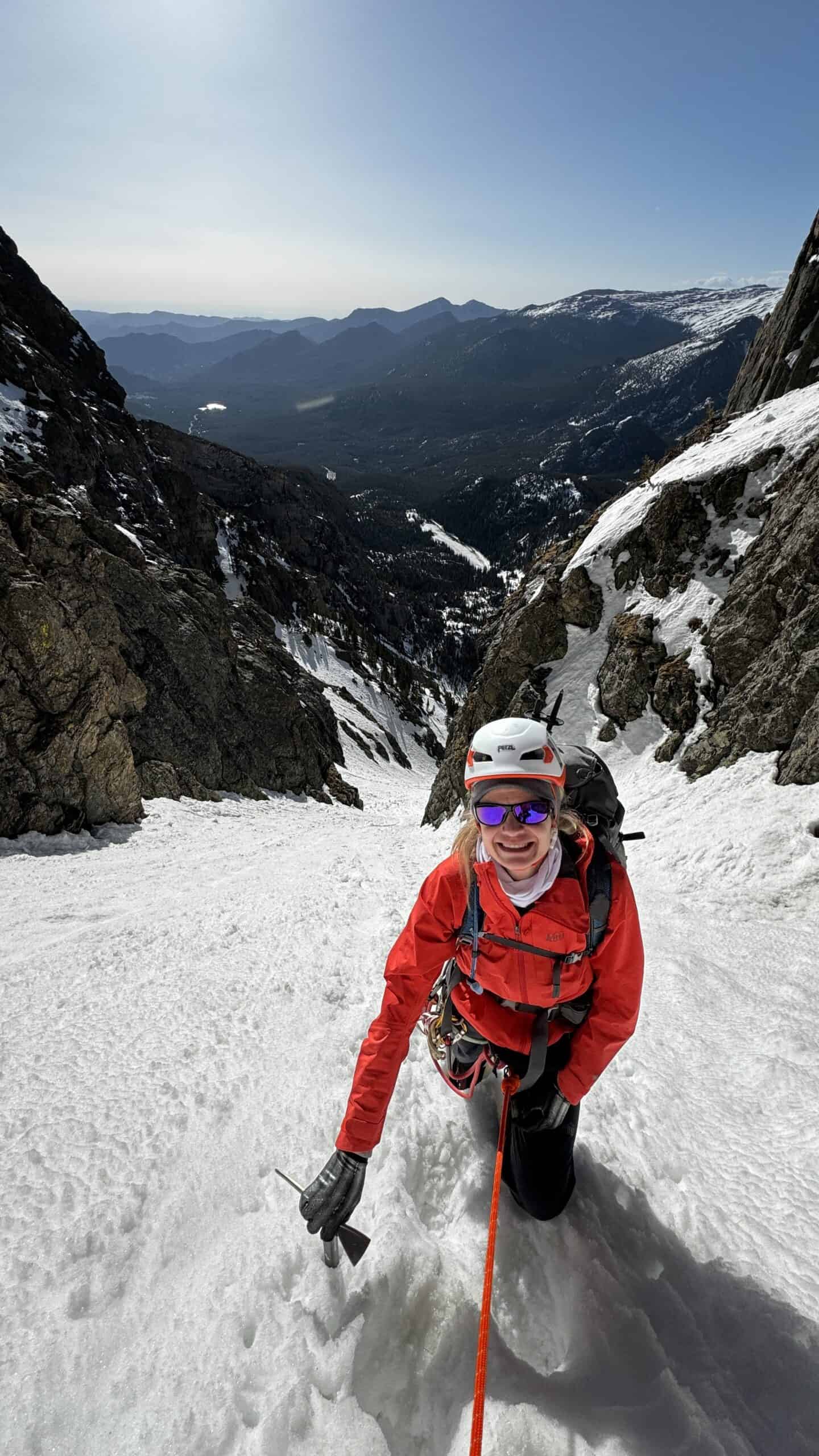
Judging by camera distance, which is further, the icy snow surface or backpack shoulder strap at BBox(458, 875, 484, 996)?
the icy snow surface

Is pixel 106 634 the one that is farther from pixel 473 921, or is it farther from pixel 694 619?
pixel 473 921

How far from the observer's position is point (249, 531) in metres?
99.6

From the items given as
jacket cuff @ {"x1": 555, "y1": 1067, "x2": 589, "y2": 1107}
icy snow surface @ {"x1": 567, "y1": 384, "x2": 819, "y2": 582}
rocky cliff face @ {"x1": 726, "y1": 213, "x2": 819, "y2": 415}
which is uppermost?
rocky cliff face @ {"x1": 726, "y1": 213, "x2": 819, "y2": 415}

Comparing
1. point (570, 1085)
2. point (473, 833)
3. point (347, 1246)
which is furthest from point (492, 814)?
point (347, 1246)

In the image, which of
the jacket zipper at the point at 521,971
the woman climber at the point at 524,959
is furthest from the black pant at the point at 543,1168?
the jacket zipper at the point at 521,971

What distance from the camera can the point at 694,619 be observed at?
1903 centimetres

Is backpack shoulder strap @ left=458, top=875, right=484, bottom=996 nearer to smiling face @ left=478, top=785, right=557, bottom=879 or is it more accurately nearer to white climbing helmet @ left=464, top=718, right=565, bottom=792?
smiling face @ left=478, top=785, right=557, bottom=879

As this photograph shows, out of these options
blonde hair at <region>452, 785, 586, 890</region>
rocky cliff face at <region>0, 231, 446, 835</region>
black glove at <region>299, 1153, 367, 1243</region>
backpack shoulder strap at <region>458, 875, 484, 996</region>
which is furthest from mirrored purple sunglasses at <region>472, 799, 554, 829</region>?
rocky cliff face at <region>0, 231, 446, 835</region>

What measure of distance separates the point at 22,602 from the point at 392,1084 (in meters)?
17.1

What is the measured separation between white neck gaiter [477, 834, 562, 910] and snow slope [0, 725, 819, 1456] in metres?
1.96

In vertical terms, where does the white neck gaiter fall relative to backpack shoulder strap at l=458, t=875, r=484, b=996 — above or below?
above

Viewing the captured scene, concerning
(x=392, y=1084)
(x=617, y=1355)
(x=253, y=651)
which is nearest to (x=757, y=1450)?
(x=617, y=1355)

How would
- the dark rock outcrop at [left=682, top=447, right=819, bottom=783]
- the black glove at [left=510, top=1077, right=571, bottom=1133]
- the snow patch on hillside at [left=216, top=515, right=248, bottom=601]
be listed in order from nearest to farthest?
the black glove at [left=510, top=1077, right=571, bottom=1133] < the dark rock outcrop at [left=682, top=447, right=819, bottom=783] < the snow patch on hillside at [left=216, top=515, right=248, bottom=601]

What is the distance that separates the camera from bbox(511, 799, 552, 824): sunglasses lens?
327cm
